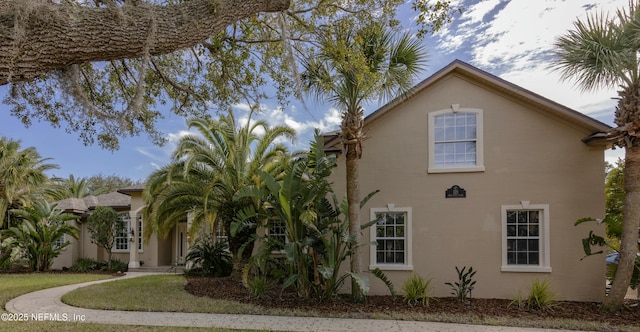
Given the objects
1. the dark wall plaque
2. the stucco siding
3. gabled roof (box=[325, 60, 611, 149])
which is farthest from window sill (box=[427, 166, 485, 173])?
gabled roof (box=[325, 60, 611, 149])

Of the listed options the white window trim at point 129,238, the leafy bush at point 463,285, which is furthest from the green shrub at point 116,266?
the leafy bush at point 463,285

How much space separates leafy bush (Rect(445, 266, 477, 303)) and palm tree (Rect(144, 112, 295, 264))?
6403mm

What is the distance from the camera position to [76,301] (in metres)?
9.52

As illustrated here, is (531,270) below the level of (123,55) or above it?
below

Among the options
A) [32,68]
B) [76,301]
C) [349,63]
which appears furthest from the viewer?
[76,301]

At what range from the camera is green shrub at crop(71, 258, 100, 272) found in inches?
714

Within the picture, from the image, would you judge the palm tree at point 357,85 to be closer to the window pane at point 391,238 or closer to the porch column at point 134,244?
the window pane at point 391,238

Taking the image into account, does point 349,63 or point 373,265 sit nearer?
point 349,63

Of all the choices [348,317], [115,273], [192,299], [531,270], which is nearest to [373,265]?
[348,317]

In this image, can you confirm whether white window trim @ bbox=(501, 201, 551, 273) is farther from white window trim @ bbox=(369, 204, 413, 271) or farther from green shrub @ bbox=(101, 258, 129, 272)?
green shrub @ bbox=(101, 258, 129, 272)

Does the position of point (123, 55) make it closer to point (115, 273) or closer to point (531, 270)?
point (531, 270)

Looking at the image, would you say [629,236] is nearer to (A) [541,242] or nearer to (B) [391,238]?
(A) [541,242]

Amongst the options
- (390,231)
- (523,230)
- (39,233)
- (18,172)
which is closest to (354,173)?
(390,231)

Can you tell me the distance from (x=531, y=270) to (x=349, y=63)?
7740mm
